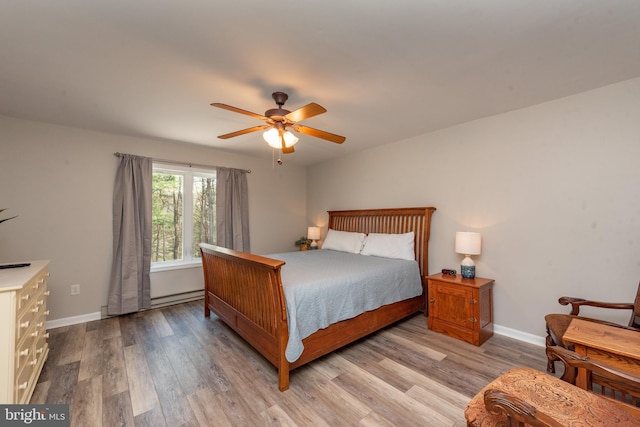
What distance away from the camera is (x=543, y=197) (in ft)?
8.63

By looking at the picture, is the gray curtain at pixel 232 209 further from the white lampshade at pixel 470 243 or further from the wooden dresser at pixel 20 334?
the white lampshade at pixel 470 243

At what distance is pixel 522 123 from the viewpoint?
275 centimetres

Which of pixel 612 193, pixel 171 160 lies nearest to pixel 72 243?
pixel 171 160

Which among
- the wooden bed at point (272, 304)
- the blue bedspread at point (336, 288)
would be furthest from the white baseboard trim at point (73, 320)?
the blue bedspread at point (336, 288)

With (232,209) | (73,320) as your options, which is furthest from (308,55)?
(73,320)

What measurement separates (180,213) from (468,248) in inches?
162

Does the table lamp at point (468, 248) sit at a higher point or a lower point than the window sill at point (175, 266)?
higher

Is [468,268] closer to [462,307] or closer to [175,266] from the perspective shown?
[462,307]

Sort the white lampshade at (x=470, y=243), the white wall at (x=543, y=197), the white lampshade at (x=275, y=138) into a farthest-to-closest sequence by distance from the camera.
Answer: the white lampshade at (x=470, y=243), the white lampshade at (x=275, y=138), the white wall at (x=543, y=197)

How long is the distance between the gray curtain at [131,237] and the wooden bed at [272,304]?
37.8 inches

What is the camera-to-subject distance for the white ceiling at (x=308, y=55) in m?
1.47

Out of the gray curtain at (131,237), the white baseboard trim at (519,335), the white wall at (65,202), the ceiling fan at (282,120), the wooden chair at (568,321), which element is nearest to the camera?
the wooden chair at (568,321)

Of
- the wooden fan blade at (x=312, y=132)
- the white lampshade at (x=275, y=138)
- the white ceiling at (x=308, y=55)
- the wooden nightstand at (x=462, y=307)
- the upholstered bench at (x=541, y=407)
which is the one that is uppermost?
the white ceiling at (x=308, y=55)

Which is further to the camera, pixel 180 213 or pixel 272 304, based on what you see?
pixel 180 213
